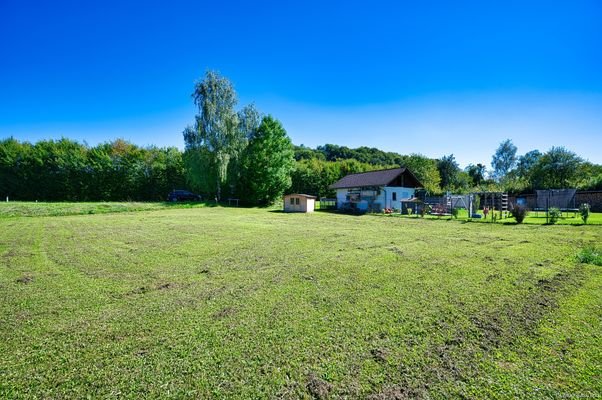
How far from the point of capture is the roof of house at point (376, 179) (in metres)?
27.6

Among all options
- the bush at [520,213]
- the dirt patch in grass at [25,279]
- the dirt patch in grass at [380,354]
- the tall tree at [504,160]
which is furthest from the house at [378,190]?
the tall tree at [504,160]

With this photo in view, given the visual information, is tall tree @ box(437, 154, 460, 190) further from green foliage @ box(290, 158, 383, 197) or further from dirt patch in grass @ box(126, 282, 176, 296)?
dirt patch in grass @ box(126, 282, 176, 296)

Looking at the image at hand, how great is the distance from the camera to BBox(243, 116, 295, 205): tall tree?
104 ft

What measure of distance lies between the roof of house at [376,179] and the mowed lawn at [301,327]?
67.0 feet

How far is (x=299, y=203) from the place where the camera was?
89.8 feet

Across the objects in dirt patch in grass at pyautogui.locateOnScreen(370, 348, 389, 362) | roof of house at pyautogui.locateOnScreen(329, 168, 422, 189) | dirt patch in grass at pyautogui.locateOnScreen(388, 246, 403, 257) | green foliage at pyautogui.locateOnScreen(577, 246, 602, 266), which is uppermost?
roof of house at pyautogui.locateOnScreen(329, 168, 422, 189)

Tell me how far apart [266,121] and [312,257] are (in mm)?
27365

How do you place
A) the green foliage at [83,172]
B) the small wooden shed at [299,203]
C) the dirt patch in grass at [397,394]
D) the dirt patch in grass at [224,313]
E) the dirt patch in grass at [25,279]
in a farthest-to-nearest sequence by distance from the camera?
the green foliage at [83,172], the small wooden shed at [299,203], the dirt patch in grass at [25,279], the dirt patch in grass at [224,313], the dirt patch in grass at [397,394]

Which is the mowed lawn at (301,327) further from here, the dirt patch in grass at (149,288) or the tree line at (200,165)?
Answer: the tree line at (200,165)

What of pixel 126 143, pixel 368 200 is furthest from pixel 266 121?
pixel 126 143

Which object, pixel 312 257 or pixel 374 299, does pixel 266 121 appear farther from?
pixel 374 299

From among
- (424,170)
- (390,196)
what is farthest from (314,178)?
(424,170)

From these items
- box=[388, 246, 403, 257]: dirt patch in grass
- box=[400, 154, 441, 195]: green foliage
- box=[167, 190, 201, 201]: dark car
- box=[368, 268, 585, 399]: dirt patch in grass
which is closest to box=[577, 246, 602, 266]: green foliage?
box=[368, 268, 585, 399]: dirt patch in grass

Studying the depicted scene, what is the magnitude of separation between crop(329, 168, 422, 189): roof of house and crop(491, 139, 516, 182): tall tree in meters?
36.2
